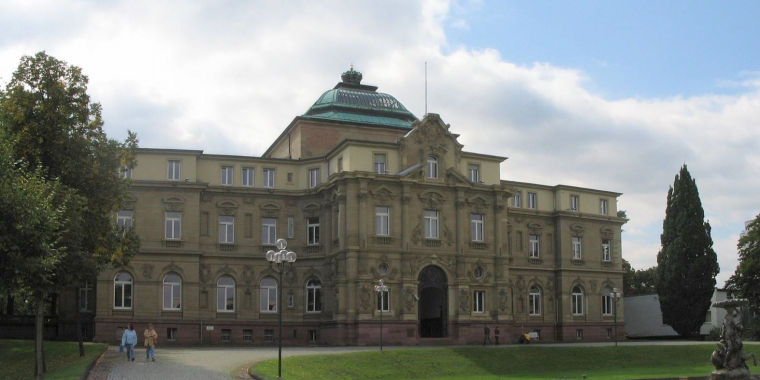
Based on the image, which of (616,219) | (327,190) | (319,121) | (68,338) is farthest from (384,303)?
(616,219)

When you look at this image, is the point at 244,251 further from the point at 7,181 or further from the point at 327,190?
the point at 7,181

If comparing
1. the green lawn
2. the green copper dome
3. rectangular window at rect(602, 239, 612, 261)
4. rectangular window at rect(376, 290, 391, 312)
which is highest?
the green copper dome

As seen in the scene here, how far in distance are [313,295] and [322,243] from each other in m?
3.86

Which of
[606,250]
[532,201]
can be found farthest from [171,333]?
[606,250]

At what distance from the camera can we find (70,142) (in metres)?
40.3

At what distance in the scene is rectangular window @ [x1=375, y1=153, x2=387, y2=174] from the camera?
61094 millimetres

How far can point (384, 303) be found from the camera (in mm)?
58781

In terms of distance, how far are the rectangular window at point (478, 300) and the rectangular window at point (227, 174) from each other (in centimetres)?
1954

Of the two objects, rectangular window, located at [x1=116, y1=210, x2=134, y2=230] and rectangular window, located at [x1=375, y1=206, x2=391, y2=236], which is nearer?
rectangular window, located at [x1=375, y1=206, x2=391, y2=236]

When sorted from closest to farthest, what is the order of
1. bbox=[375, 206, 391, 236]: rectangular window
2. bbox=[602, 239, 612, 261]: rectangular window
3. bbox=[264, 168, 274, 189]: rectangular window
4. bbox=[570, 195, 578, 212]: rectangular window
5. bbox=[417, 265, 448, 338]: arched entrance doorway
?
bbox=[375, 206, 391, 236]: rectangular window < bbox=[417, 265, 448, 338]: arched entrance doorway < bbox=[264, 168, 274, 189]: rectangular window < bbox=[570, 195, 578, 212]: rectangular window < bbox=[602, 239, 612, 261]: rectangular window

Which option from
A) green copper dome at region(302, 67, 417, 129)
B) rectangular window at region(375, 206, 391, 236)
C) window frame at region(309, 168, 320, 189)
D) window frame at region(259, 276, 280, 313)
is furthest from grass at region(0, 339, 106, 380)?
green copper dome at region(302, 67, 417, 129)

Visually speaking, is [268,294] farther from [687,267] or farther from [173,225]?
[687,267]

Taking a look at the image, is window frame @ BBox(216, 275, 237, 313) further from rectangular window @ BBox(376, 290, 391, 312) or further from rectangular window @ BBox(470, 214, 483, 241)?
rectangular window @ BBox(470, 214, 483, 241)

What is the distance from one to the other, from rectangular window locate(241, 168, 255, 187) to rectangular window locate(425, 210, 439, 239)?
1333 centimetres
